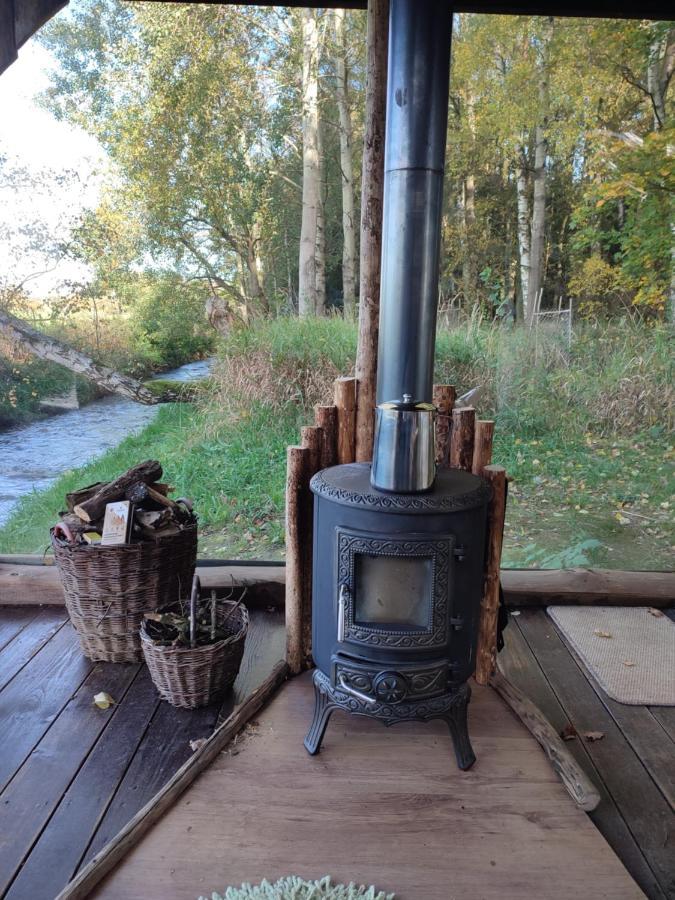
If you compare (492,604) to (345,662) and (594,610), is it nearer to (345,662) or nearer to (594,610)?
(345,662)

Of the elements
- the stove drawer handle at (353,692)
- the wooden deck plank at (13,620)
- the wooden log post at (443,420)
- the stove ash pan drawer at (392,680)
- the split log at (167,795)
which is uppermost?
the wooden log post at (443,420)

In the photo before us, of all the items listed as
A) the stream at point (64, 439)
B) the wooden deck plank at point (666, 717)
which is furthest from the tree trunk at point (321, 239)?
the wooden deck plank at point (666, 717)

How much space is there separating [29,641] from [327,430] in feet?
4.56

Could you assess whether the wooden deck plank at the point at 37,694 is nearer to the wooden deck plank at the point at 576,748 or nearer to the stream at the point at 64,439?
the stream at the point at 64,439

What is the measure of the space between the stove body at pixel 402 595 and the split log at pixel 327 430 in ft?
1.17

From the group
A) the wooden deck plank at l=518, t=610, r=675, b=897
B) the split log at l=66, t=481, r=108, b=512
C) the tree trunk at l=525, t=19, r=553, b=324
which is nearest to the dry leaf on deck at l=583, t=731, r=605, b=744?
the wooden deck plank at l=518, t=610, r=675, b=897

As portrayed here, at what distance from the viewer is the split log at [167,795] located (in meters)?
1.30

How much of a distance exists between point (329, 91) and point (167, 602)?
2274mm

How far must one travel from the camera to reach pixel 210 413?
A: 2910 mm

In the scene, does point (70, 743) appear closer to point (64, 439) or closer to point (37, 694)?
point (37, 694)

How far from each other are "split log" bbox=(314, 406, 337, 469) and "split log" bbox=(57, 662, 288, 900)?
2.32 ft

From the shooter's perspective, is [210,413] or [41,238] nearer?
[41,238]

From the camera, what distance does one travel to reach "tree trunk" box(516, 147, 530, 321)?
3000 mm

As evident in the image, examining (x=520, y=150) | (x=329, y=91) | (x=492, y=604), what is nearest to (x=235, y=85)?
(x=329, y=91)
